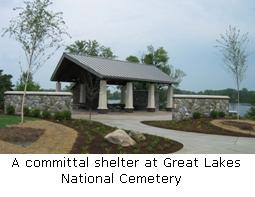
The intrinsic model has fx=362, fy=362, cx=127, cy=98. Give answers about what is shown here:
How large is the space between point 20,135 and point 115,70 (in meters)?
16.1

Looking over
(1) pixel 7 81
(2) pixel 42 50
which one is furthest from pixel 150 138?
(1) pixel 7 81

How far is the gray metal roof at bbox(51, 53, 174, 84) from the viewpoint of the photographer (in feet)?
80.0

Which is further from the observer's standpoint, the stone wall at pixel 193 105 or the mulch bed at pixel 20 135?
the stone wall at pixel 193 105

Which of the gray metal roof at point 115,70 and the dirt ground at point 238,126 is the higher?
the gray metal roof at point 115,70

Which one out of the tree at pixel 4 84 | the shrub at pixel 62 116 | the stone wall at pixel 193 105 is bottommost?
the shrub at pixel 62 116

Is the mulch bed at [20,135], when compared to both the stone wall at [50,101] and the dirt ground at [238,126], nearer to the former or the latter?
the stone wall at [50,101]

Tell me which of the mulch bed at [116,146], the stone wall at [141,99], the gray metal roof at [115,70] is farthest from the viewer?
the stone wall at [141,99]

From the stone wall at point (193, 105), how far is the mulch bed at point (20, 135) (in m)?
9.21

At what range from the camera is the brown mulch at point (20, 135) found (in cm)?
1023

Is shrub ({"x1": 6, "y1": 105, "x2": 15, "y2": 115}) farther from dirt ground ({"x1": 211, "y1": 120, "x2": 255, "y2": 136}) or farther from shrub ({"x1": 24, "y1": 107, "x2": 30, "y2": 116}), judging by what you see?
dirt ground ({"x1": 211, "y1": 120, "x2": 255, "y2": 136})

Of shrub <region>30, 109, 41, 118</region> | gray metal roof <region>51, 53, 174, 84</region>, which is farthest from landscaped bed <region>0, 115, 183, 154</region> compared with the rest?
gray metal roof <region>51, 53, 174, 84</region>

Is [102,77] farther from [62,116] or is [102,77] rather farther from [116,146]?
[116,146]

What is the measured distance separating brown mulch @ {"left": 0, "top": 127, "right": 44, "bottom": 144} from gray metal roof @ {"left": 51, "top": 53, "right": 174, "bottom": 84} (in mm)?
11989

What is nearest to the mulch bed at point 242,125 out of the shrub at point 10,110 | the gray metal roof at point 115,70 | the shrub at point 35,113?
the shrub at point 35,113
